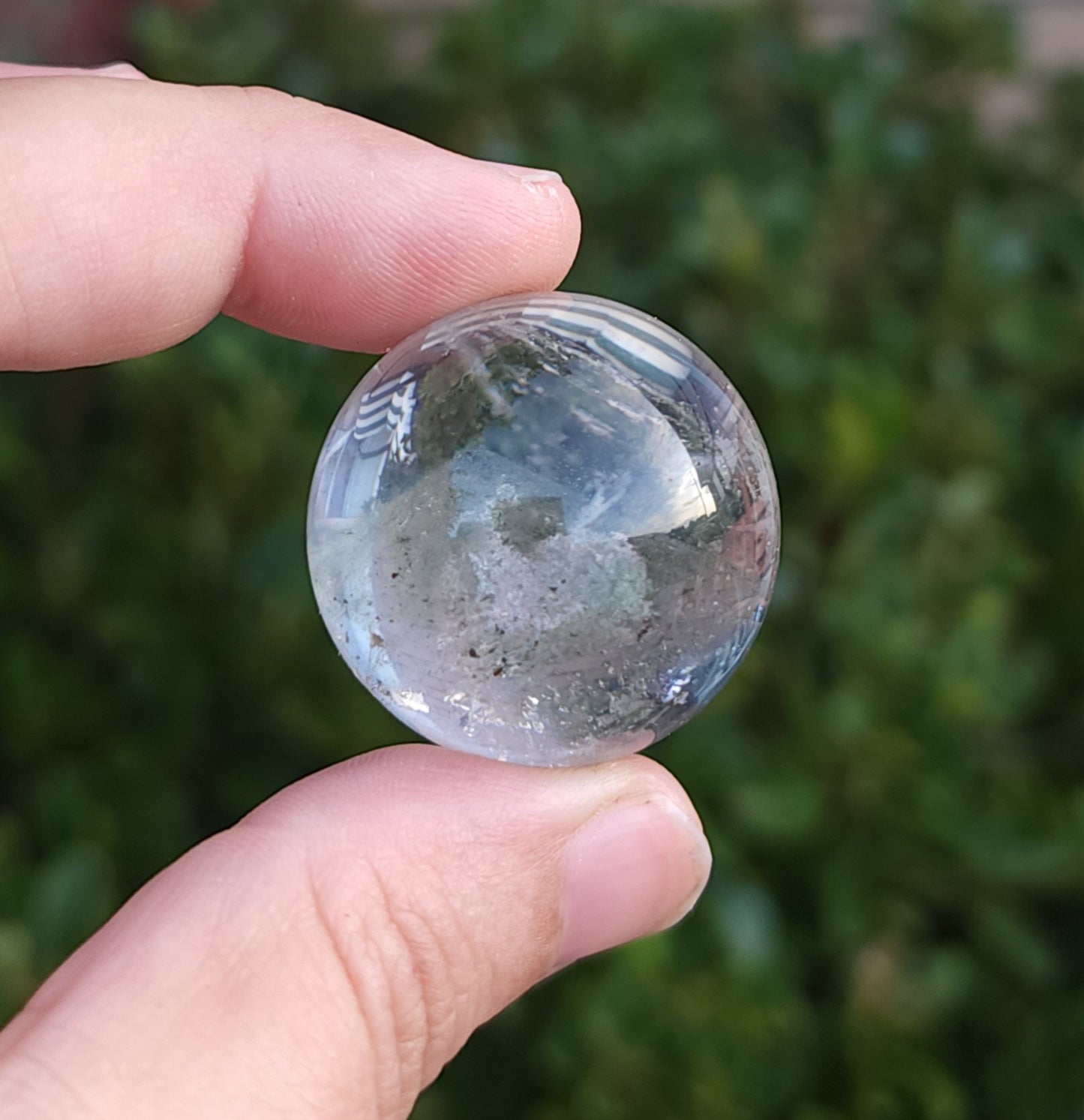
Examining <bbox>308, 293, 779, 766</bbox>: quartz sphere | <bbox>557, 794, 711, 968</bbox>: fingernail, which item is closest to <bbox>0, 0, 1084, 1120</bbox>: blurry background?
<bbox>557, 794, 711, 968</bbox>: fingernail

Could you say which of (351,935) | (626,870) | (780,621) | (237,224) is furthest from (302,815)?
(780,621)

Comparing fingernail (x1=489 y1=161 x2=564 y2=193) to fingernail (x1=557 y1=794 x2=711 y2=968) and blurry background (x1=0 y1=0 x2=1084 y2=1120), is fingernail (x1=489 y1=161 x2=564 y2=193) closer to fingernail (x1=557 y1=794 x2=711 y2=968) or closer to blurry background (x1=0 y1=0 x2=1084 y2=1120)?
blurry background (x1=0 y1=0 x2=1084 y2=1120)

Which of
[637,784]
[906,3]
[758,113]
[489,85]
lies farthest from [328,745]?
[906,3]

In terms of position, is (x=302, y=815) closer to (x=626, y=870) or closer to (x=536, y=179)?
(x=626, y=870)

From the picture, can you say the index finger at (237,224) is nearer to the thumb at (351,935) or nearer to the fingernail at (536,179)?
the fingernail at (536,179)

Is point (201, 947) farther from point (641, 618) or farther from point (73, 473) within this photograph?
point (73, 473)

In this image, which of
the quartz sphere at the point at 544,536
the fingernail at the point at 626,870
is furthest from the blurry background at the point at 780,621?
the quartz sphere at the point at 544,536

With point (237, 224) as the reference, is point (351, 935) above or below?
below
